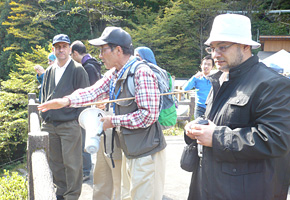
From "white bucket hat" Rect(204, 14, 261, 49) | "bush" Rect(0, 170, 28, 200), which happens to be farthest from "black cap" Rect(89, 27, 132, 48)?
"bush" Rect(0, 170, 28, 200)

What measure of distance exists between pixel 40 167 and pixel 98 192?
1.15m

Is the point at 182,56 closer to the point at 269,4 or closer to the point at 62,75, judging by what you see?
the point at 269,4

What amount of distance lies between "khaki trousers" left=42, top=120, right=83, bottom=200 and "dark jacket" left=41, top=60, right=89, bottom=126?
0.31ft

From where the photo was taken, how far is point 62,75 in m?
3.93

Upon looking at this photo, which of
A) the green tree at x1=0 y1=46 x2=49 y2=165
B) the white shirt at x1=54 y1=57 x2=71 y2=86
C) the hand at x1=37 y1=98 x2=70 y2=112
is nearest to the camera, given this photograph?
the hand at x1=37 y1=98 x2=70 y2=112

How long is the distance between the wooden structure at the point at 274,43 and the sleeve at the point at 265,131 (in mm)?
16514

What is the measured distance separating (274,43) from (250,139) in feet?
55.7

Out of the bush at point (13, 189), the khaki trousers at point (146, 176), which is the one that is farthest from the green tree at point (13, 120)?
the khaki trousers at point (146, 176)

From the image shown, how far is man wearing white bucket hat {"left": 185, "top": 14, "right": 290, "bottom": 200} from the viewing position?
168 cm

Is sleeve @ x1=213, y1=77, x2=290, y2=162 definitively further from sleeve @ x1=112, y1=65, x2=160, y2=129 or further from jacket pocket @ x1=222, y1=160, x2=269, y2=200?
sleeve @ x1=112, y1=65, x2=160, y2=129

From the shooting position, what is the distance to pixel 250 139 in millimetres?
1709

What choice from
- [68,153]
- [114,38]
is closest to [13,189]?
[68,153]

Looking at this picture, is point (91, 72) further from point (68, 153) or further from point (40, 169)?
point (40, 169)

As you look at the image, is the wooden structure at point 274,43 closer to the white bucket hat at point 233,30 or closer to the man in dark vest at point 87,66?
the man in dark vest at point 87,66
